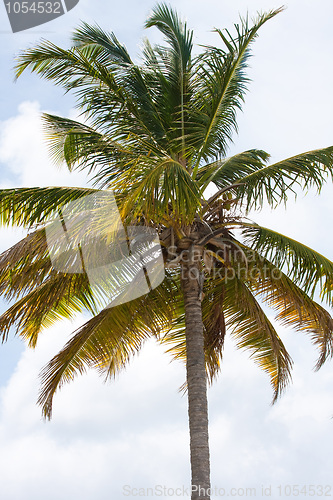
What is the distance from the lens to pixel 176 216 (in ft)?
34.3

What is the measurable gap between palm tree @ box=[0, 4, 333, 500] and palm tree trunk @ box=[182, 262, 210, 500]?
21 millimetres

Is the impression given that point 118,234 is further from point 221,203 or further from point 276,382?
point 276,382

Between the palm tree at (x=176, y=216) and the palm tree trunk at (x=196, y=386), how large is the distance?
0.02m

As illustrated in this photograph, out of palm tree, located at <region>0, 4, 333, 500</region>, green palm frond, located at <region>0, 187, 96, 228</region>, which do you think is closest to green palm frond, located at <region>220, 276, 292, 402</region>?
palm tree, located at <region>0, 4, 333, 500</region>

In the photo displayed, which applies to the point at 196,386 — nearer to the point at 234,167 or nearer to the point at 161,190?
the point at 161,190

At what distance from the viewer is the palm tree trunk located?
9934 millimetres

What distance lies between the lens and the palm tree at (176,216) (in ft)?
36.3

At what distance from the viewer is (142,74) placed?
12.0 m

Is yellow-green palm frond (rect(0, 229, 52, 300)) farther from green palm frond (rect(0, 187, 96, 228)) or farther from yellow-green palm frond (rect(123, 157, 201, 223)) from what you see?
yellow-green palm frond (rect(123, 157, 201, 223))

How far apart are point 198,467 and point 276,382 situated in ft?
11.3

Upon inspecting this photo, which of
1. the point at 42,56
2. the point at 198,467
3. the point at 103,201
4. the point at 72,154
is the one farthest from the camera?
the point at 72,154

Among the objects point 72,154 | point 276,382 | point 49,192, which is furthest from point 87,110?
point 276,382

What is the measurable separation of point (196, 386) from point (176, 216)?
2.49 m

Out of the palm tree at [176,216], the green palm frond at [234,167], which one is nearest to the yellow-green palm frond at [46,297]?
the palm tree at [176,216]
